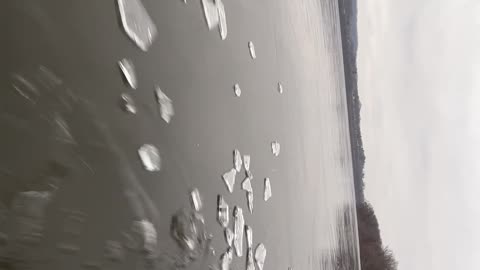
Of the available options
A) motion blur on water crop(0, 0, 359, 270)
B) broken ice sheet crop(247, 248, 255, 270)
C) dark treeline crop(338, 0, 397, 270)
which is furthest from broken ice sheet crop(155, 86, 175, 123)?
dark treeline crop(338, 0, 397, 270)

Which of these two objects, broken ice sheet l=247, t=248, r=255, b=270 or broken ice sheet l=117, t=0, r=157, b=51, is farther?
broken ice sheet l=247, t=248, r=255, b=270

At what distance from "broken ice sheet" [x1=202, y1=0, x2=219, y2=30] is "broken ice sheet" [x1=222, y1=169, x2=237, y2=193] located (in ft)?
0.48

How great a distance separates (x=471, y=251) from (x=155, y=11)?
2.25m

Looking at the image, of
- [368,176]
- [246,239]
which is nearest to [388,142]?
[368,176]

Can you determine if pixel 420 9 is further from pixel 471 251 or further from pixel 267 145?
pixel 267 145

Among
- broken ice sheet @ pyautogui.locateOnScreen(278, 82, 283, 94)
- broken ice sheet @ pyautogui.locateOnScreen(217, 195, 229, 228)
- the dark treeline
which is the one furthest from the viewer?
the dark treeline

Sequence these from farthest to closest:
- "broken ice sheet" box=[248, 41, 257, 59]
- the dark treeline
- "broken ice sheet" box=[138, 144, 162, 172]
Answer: the dark treeline → "broken ice sheet" box=[248, 41, 257, 59] → "broken ice sheet" box=[138, 144, 162, 172]

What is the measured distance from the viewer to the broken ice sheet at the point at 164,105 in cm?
43

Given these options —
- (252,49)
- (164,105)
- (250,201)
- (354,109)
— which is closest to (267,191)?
(250,201)

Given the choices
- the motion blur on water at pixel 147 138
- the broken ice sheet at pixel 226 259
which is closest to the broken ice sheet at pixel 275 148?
the motion blur on water at pixel 147 138

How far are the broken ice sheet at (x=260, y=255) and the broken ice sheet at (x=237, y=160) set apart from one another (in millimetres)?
106

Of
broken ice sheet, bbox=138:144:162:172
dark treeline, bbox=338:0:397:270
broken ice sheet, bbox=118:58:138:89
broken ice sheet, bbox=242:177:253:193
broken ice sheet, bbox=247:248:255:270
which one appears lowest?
broken ice sheet, bbox=247:248:255:270

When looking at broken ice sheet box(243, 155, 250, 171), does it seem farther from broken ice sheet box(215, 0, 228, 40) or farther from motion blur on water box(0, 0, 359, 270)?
broken ice sheet box(215, 0, 228, 40)

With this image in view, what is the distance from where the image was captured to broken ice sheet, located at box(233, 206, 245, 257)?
569 millimetres
